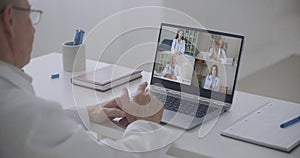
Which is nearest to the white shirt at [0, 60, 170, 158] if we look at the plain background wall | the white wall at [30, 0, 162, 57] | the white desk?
the white desk

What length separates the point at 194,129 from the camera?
48.1 inches

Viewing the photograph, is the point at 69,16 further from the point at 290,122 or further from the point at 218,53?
the point at 290,122

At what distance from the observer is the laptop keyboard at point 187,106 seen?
133 cm

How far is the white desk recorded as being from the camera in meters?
1.09

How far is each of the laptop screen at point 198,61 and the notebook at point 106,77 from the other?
5.5 inches

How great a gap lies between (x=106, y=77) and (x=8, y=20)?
2.66ft

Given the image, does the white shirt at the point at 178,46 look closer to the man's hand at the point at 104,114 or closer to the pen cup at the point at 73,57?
the man's hand at the point at 104,114

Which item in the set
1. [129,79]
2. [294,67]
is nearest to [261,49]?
[294,67]

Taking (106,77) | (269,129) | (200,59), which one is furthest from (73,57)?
(269,129)

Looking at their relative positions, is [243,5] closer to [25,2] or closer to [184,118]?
[184,118]

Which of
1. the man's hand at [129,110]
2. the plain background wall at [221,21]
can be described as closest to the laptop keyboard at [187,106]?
the man's hand at [129,110]

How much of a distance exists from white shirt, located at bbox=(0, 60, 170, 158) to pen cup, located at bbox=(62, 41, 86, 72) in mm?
833

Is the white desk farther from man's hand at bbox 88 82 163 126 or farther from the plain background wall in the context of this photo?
the plain background wall

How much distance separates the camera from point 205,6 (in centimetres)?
297
